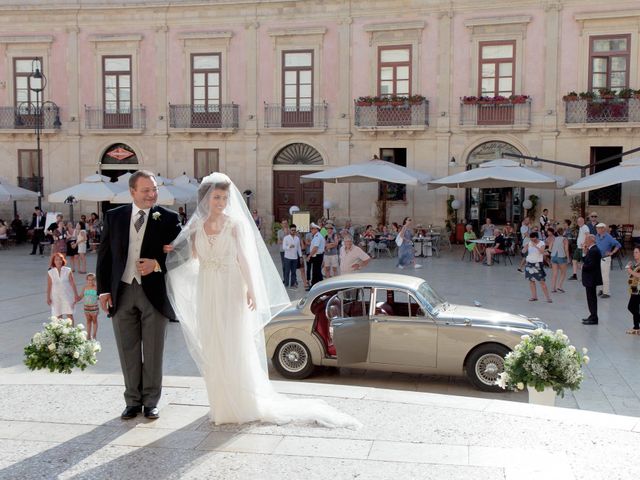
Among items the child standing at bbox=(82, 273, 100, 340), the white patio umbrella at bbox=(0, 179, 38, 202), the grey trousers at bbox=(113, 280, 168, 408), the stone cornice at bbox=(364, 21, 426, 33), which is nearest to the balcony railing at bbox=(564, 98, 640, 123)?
the stone cornice at bbox=(364, 21, 426, 33)

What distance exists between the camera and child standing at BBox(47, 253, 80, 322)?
37.0 ft

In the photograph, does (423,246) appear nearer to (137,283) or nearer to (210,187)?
(210,187)

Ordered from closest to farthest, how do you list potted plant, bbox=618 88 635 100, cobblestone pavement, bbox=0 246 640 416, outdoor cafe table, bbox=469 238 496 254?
cobblestone pavement, bbox=0 246 640 416
outdoor cafe table, bbox=469 238 496 254
potted plant, bbox=618 88 635 100

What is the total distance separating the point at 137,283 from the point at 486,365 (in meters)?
5.10

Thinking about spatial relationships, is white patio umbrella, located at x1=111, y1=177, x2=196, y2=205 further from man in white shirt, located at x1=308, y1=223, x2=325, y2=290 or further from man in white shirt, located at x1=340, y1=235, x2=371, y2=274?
man in white shirt, located at x1=340, y1=235, x2=371, y2=274

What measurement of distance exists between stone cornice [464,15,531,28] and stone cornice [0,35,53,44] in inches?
673

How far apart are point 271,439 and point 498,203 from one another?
75.9 ft

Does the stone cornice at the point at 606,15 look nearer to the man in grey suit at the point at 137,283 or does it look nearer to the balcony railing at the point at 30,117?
the balcony railing at the point at 30,117

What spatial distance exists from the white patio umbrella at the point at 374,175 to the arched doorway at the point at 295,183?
4.17m

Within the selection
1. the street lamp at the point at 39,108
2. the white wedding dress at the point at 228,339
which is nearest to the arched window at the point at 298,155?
the street lamp at the point at 39,108

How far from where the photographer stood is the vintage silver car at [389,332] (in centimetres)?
905

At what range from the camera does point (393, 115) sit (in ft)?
89.5

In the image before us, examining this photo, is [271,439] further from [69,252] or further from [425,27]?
[425,27]

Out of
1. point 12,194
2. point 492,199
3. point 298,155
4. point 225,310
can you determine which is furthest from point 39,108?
point 225,310
